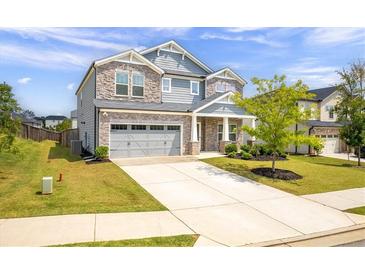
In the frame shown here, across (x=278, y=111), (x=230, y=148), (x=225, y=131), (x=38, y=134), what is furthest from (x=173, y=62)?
(x=38, y=134)

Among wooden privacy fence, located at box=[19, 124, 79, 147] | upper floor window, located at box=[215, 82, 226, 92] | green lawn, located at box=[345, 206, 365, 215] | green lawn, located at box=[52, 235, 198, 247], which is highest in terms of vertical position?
upper floor window, located at box=[215, 82, 226, 92]

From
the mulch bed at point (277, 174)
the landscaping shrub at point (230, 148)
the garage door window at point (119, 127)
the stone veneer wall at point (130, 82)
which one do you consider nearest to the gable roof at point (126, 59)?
the stone veneer wall at point (130, 82)

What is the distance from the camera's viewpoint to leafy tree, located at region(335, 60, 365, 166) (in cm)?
1811

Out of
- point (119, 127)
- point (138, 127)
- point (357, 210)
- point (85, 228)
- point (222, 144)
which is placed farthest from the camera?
point (222, 144)

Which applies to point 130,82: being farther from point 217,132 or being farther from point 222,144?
point 222,144

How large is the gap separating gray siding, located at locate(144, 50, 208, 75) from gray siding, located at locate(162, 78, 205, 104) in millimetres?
1363

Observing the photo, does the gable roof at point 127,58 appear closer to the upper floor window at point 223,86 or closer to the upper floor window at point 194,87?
the upper floor window at point 194,87

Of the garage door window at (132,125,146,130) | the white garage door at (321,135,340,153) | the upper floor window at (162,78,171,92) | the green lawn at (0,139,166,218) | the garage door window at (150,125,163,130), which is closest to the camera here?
the green lawn at (0,139,166,218)

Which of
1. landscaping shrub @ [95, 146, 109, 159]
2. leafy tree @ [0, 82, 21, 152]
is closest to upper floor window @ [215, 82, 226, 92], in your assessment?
landscaping shrub @ [95, 146, 109, 159]

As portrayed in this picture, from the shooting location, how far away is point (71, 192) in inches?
346

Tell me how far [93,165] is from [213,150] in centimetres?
1006

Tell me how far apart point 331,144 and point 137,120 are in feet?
70.6

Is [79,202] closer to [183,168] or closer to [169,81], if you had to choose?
[183,168]

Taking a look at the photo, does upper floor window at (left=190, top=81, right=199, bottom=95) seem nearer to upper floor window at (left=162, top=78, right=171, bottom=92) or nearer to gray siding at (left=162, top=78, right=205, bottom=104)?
gray siding at (left=162, top=78, right=205, bottom=104)
